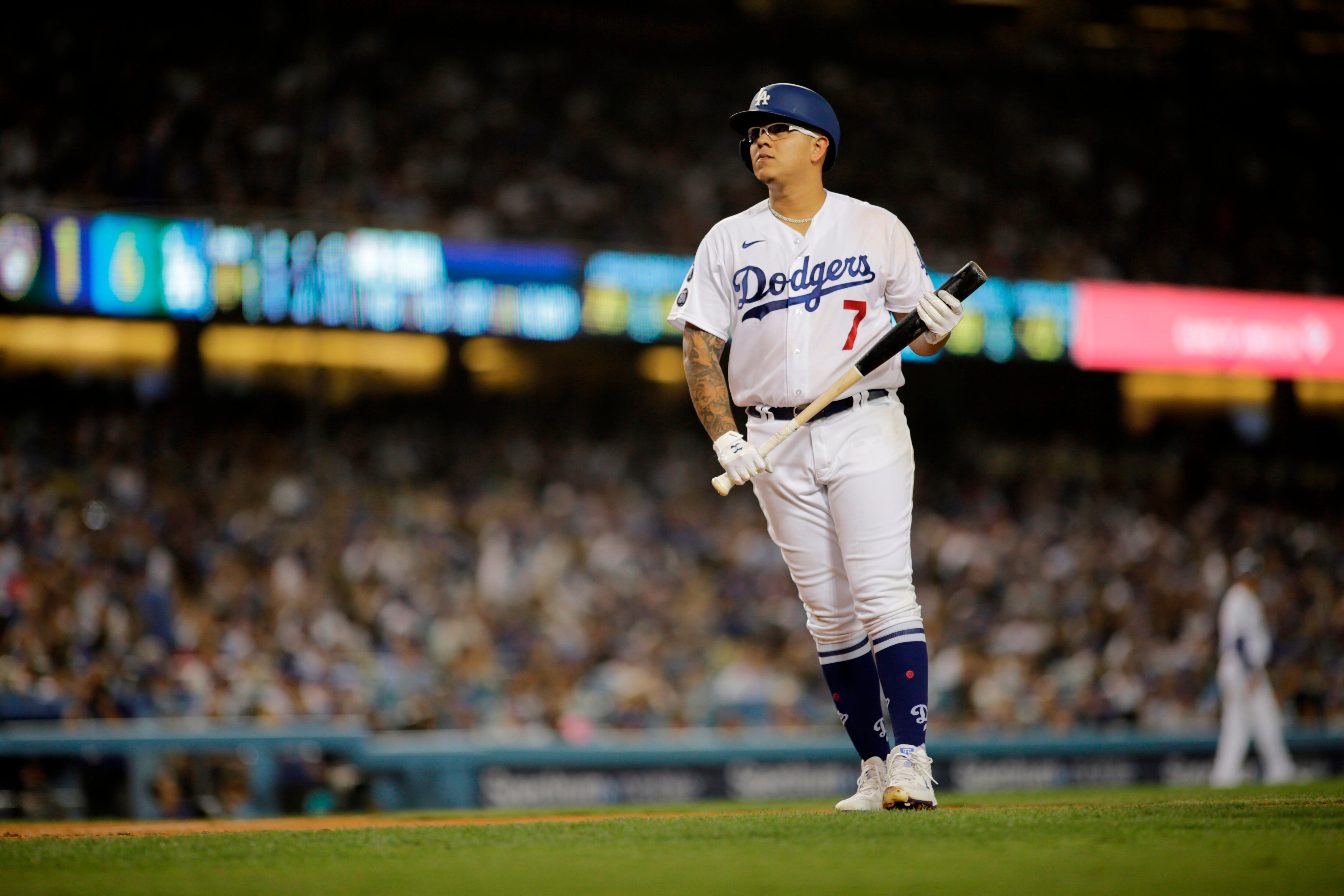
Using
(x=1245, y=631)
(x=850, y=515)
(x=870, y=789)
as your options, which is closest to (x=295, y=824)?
(x=870, y=789)

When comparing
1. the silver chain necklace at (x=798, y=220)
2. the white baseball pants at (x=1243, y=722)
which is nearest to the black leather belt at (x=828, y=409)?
the silver chain necklace at (x=798, y=220)

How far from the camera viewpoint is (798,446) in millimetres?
3439

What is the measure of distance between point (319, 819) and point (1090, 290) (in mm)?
11358

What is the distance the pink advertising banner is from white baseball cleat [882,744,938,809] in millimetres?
11091

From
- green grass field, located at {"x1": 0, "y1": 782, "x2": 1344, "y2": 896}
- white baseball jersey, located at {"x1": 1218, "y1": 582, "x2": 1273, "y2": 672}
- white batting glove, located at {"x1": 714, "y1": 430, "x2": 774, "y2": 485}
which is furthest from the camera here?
white baseball jersey, located at {"x1": 1218, "y1": 582, "x2": 1273, "y2": 672}

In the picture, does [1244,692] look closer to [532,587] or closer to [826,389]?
[532,587]

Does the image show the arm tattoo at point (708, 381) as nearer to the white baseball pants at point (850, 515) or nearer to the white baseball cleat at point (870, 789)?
the white baseball pants at point (850, 515)

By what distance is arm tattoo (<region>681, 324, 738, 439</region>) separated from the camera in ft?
11.2

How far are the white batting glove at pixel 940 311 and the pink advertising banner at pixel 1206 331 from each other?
1093 cm

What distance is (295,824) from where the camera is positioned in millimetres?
4184

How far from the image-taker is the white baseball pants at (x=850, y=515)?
3.35m

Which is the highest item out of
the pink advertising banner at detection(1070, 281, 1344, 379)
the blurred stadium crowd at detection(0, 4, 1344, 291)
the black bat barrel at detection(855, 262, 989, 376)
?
the blurred stadium crowd at detection(0, 4, 1344, 291)

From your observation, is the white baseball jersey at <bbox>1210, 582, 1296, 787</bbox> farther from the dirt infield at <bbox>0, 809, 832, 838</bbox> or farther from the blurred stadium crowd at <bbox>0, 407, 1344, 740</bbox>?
the dirt infield at <bbox>0, 809, 832, 838</bbox>

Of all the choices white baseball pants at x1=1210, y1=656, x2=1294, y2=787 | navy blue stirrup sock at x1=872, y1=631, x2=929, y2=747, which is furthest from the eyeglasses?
white baseball pants at x1=1210, y1=656, x2=1294, y2=787
